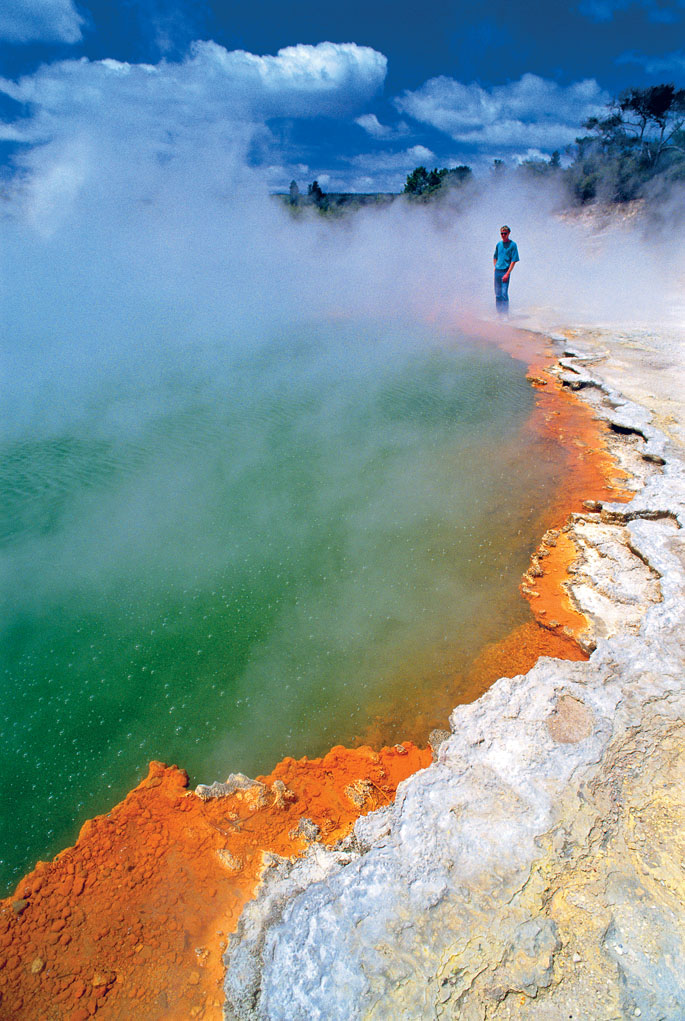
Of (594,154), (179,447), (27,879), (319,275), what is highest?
(594,154)

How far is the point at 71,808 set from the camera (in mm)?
2076

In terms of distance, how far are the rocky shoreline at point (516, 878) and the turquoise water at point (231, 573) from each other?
1.83ft

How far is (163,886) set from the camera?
1775 millimetres

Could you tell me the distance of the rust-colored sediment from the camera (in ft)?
5.01

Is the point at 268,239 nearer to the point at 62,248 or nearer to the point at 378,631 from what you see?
the point at 62,248

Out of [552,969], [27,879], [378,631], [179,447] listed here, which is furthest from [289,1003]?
[179,447]

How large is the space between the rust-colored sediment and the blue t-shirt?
6403mm

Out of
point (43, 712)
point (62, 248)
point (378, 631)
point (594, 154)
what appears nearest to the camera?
point (43, 712)

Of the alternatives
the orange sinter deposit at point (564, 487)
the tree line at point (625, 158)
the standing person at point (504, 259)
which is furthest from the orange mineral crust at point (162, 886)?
the tree line at point (625, 158)

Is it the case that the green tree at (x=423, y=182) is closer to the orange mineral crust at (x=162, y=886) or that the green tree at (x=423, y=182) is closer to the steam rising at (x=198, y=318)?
the steam rising at (x=198, y=318)

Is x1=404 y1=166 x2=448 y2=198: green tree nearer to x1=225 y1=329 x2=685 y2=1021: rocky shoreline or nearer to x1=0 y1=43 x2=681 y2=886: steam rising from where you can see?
x1=0 y1=43 x2=681 y2=886: steam rising

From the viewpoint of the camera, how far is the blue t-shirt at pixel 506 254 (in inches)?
282

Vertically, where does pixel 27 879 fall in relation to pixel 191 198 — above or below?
below

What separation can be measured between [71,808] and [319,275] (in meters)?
13.2
